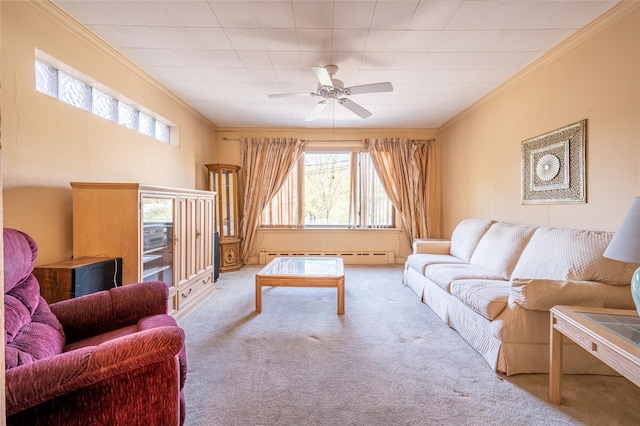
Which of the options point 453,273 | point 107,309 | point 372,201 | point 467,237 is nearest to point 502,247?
point 453,273

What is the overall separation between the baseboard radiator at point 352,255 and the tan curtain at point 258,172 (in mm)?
379

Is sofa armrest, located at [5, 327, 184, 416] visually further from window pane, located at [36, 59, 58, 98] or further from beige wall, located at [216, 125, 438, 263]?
beige wall, located at [216, 125, 438, 263]

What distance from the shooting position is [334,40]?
2.43 meters

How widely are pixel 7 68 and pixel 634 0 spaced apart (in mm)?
4197

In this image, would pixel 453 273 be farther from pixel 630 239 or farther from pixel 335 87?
pixel 335 87

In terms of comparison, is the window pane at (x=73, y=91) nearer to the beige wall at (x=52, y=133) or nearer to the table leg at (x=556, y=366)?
the beige wall at (x=52, y=133)

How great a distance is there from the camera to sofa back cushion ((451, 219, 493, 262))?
10.8ft

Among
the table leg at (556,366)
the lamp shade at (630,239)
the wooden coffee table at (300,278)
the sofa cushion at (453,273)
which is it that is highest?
the lamp shade at (630,239)

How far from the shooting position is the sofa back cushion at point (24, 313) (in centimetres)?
116

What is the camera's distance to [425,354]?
211 centimetres

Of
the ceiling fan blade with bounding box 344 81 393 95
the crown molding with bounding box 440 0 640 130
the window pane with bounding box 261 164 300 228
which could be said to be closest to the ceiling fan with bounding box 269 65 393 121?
the ceiling fan blade with bounding box 344 81 393 95

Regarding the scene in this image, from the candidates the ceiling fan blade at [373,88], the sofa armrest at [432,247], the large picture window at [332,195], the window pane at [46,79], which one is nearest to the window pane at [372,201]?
the large picture window at [332,195]

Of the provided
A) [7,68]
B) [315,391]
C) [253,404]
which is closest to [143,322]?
[253,404]

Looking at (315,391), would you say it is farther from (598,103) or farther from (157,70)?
(157,70)
